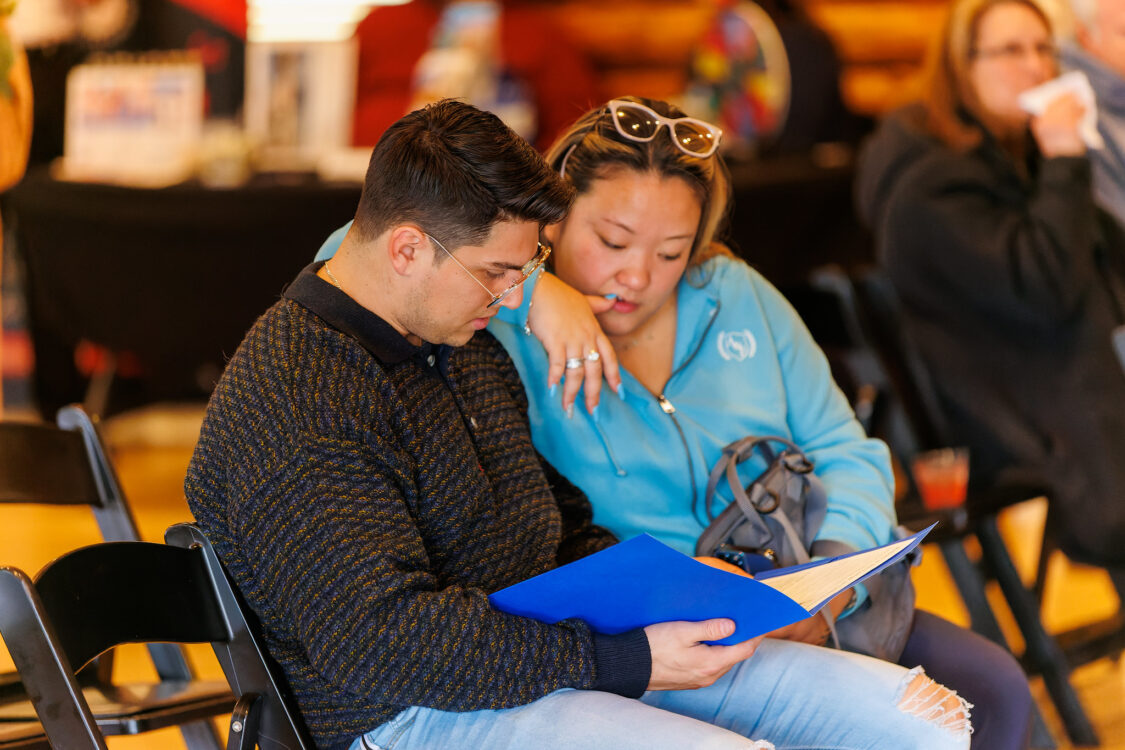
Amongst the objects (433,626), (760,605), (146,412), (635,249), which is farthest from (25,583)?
(146,412)

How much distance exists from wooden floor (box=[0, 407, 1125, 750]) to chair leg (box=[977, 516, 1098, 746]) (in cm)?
5

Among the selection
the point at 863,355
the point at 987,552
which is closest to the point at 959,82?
the point at 863,355

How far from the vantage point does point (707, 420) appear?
5.74 feet

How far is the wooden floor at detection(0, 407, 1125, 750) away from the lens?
2705 millimetres

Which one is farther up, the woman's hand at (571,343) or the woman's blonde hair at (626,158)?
the woman's blonde hair at (626,158)

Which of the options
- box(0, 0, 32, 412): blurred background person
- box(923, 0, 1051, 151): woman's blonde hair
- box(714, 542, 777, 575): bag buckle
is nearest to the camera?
box(714, 542, 777, 575): bag buckle

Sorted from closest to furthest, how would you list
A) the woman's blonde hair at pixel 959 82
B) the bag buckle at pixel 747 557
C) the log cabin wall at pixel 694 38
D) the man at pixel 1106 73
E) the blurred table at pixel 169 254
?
1. the bag buckle at pixel 747 557
2. the woman's blonde hair at pixel 959 82
3. the man at pixel 1106 73
4. the blurred table at pixel 169 254
5. the log cabin wall at pixel 694 38

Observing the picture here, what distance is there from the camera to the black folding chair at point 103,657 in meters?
1.49

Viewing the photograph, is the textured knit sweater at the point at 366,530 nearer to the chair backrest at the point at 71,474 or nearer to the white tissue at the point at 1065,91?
the chair backrest at the point at 71,474

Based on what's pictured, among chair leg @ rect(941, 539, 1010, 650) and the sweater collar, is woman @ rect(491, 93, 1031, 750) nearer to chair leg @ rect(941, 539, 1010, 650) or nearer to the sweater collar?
the sweater collar

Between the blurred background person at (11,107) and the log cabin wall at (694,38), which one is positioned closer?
the blurred background person at (11,107)

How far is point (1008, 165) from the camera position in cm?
260

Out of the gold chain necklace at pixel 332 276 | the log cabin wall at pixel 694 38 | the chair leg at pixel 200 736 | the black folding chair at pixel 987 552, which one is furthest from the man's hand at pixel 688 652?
the log cabin wall at pixel 694 38

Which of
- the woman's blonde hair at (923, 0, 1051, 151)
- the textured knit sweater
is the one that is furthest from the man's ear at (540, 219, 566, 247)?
A: the woman's blonde hair at (923, 0, 1051, 151)
